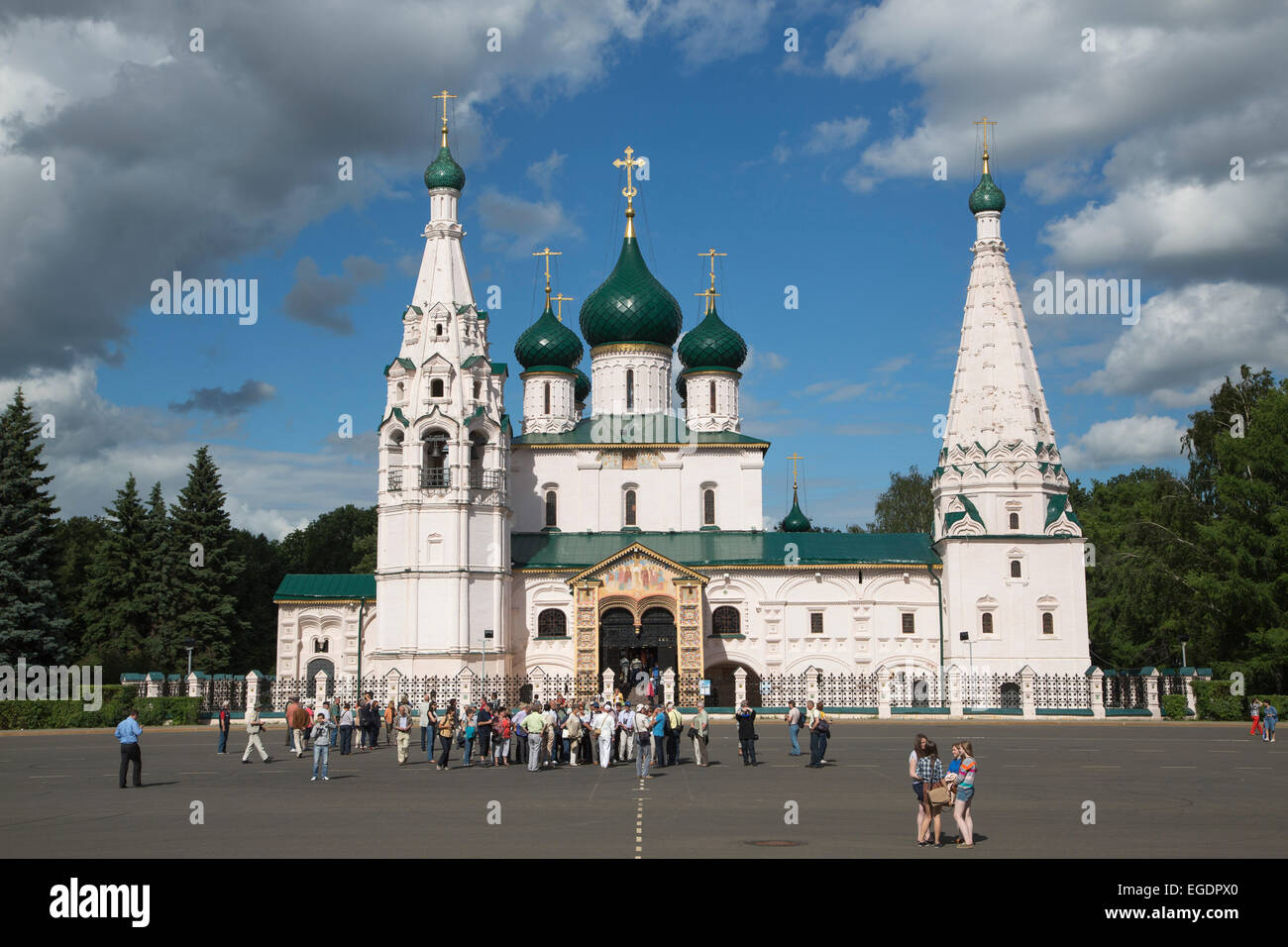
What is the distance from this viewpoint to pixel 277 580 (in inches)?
2936

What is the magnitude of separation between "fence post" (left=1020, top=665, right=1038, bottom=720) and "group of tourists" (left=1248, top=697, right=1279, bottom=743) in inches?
361

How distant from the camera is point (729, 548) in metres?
51.5

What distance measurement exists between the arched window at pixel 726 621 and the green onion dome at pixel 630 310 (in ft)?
40.0

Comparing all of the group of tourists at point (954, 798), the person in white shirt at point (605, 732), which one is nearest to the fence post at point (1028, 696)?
the person in white shirt at point (605, 732)

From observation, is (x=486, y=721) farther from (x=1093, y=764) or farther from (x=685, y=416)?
(x=685, y=416)

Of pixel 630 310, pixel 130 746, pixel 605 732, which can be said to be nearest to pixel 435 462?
pixel 630 310

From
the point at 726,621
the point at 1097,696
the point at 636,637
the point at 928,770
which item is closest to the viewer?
the point at 928,770

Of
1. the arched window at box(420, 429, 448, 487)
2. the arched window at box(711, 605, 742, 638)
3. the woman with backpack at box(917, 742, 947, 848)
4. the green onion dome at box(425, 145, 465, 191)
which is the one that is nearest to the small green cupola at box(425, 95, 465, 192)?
the green onion dome at box(425, 145, 465, 191)

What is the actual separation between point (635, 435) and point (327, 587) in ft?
45.8

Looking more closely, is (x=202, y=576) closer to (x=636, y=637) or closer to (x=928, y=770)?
(x=636, y=637)

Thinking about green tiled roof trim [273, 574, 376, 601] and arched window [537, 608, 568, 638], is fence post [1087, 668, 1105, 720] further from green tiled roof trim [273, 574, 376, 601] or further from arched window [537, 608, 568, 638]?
green tiled roof trim [273, 574, 376, 601]

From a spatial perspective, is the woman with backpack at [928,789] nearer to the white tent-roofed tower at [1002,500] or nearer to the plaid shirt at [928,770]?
the plaid shirt at [928,770]

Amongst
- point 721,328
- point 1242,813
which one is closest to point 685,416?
point 721,328

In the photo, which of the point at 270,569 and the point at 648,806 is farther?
the point at 270,569
